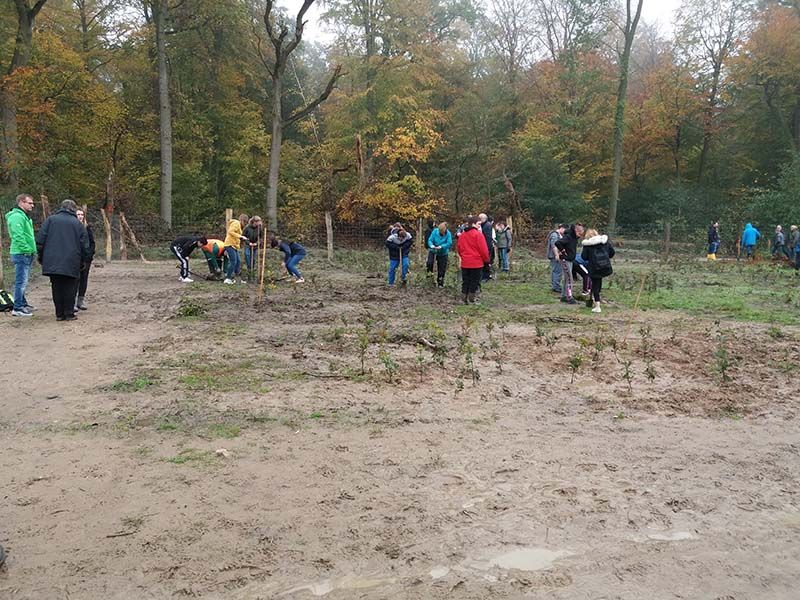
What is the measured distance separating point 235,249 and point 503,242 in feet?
23.6

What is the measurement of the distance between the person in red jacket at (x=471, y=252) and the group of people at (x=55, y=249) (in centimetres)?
615

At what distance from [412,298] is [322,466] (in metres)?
7.88

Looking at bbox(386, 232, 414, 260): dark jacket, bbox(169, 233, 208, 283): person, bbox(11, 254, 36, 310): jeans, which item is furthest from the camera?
bbox(169, 233, 208, 283): person

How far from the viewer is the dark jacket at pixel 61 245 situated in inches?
335

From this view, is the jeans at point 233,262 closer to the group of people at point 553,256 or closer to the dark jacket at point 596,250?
the group of people at point 553,256

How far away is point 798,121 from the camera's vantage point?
34594mm

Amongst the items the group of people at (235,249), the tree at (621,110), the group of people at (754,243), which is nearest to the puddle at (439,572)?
the group of people at (235,249)

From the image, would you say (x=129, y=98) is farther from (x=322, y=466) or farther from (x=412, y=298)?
(x=322, y=466)

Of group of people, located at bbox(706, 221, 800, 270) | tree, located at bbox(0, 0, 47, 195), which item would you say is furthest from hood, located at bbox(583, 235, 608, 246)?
tree, located at bbox(0, 0, 47, 195)

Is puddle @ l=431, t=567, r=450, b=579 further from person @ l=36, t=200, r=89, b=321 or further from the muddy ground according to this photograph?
person @ l=36, t=200, r=89, b=321


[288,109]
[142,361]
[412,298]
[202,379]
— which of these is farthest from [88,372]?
[288,109]

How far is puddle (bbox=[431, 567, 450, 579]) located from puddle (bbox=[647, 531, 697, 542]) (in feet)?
3.84

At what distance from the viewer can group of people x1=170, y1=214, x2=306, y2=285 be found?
13758 millimetres

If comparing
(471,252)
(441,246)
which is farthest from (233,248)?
(471,252)
